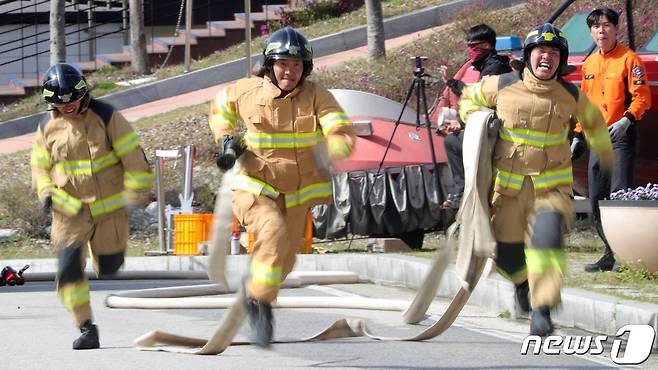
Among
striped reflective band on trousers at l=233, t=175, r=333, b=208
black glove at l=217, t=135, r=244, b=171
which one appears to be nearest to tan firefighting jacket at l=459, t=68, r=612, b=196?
striped reflective band on trousers at l=233, t=175, r=333, b=208

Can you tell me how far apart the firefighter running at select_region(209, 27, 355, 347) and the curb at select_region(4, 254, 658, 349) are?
48 centimetres

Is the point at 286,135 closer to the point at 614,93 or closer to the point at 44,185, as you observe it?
the point at 44,185

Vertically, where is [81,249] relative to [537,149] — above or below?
below

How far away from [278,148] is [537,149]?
1.50m

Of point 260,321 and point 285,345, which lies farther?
point 285,345

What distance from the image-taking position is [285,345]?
8953 mm

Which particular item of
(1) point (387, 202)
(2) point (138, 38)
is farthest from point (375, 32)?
(1) point (387, 202)

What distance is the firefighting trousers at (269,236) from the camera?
8.09m

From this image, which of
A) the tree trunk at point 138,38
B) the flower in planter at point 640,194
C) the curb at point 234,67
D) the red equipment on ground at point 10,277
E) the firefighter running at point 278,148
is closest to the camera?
the firefighter running at point 278,148

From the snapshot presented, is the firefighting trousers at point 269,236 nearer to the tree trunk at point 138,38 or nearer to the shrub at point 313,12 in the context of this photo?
the tree trunk at point 138,38

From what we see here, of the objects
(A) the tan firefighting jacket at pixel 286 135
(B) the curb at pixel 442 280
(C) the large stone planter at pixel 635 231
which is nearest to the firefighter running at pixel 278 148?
(A) the tan firefighting jacket at pixel 286 135

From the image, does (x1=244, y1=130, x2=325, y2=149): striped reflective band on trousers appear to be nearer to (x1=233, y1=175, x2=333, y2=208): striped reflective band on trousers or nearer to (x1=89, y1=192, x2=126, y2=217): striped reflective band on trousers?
(x1=233, y1=175, x2=333, y2=208): striped reflective band on trousers

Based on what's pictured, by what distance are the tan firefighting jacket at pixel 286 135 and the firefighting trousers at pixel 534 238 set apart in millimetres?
1136

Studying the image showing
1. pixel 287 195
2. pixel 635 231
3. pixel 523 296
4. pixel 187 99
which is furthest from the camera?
pixel 187 99
